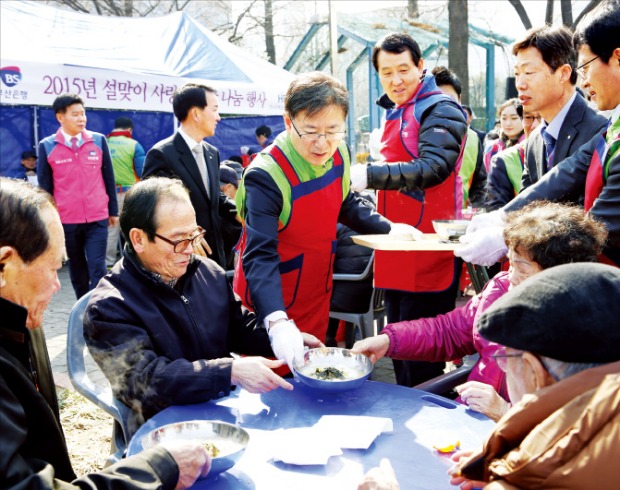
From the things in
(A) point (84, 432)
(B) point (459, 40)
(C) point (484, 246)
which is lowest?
(A) point (84, 432)

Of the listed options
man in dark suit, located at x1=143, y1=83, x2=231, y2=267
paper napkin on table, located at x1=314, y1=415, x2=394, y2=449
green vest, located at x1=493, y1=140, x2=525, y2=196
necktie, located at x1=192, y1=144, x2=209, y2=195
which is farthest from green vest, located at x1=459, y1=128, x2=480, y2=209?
paper napkin on table, located at x1=314, y1=415, x2=394, y2=449

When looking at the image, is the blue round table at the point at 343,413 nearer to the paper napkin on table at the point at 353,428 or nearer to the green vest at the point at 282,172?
the paper napkin on table at the point at 353,428

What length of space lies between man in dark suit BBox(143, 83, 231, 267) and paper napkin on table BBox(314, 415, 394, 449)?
2.59 metres

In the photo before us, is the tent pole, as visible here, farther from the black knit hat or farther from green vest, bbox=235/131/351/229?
the black knit hat

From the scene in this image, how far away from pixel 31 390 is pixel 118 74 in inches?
309

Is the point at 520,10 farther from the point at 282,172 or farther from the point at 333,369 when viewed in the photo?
the point at 333,369

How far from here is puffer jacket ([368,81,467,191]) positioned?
2.96m

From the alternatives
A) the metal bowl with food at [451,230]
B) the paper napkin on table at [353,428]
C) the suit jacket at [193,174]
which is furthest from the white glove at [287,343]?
the suit jacket at [193,174]

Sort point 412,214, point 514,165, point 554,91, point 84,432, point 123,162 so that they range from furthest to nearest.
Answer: point 123,162
point 514,165
point 84,432
point 412,214
point 554,91

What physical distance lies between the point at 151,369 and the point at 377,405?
0.75m

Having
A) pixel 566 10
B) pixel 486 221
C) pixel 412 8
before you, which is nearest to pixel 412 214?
pixel 486 221

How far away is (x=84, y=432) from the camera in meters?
3.47

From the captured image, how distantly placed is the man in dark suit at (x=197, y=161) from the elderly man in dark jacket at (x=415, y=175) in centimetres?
148

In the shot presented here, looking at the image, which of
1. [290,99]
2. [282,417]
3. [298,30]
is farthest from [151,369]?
[298,30]
